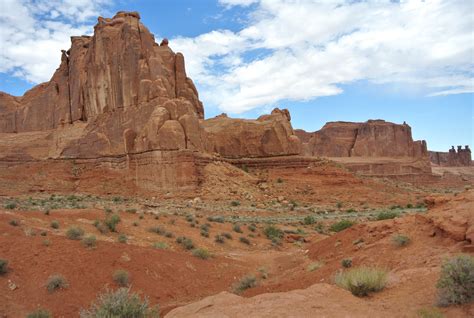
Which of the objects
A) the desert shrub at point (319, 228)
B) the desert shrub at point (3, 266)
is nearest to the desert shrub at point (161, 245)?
the desert shrub at point (3, 266)

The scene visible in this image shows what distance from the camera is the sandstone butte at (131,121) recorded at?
3738 cm

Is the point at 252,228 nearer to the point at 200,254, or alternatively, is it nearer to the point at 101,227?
the point at 200,254

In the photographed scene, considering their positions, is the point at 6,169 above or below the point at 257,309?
above

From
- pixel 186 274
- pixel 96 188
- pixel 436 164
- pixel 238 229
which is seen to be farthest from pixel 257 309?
pixel 436 164

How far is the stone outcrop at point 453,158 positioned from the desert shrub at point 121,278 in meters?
142

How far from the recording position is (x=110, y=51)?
44.7 metres

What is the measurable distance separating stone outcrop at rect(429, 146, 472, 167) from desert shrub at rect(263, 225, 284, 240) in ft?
424

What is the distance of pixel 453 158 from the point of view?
442ft

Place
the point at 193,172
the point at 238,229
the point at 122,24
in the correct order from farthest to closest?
the point at 122,24
the point at 193,172
the point at 238,229

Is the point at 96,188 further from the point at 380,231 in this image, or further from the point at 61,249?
the point at 380,231

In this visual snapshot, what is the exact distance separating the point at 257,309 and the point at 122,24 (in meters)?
43.5

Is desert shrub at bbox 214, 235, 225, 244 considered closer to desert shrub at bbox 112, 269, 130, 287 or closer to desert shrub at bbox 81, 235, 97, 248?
desert shrub at bbox 81, 235, 97, 248

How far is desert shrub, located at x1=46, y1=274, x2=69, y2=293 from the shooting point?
992cm

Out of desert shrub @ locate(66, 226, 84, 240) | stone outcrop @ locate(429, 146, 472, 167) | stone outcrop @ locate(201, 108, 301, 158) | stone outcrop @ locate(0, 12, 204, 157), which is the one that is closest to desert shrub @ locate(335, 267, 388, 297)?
desert shrub @ locate(66, 226, 84, 240)
